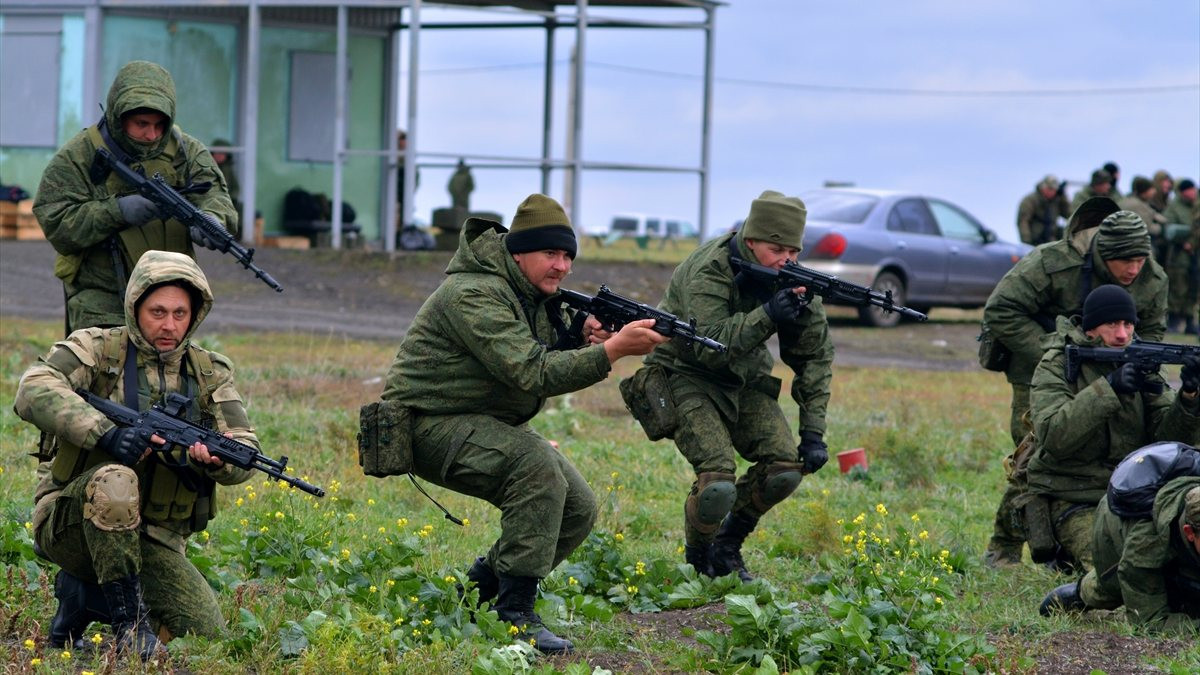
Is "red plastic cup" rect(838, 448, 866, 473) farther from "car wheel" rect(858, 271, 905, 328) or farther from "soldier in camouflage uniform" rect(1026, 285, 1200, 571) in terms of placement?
"car wheel" rect(858, 271, 905, 328)

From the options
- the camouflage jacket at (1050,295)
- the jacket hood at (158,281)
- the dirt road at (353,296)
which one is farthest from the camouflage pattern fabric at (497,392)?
the dirt road at (353,296)

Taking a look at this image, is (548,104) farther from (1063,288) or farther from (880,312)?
(1063,288)

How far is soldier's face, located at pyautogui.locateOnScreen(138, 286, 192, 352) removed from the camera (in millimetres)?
5402

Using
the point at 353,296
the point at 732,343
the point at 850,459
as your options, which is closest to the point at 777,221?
the point at 732,343

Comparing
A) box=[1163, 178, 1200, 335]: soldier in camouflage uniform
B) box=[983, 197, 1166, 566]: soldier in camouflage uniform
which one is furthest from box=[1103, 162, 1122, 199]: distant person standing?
box=[983, 197, 1166, 566]: soldier in camouflage uniform

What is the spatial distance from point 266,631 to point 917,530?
14.2 feet

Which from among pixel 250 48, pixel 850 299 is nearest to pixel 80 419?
pixel 850 299

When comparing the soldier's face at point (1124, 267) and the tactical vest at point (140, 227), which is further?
the soldier's face at point (1124, 267)

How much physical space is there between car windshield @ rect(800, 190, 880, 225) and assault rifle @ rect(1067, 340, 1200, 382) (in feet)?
40.4

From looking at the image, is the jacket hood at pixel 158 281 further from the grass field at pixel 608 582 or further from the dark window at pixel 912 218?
the dark window at pixel 912 218

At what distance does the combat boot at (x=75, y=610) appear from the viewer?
5516mm

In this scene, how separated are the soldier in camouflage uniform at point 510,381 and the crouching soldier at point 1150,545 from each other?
87.8 inches

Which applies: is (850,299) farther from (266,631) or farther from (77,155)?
(77,155)

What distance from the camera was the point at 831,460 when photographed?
11.0 meters
